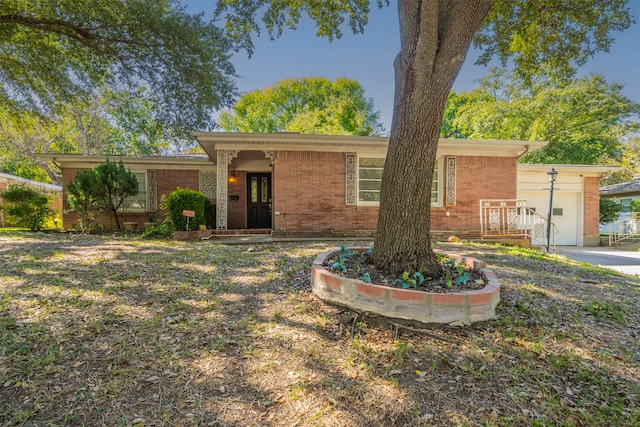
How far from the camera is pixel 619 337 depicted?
8.35 feet

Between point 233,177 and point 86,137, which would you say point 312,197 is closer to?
point 233,177

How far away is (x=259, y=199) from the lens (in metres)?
10.7

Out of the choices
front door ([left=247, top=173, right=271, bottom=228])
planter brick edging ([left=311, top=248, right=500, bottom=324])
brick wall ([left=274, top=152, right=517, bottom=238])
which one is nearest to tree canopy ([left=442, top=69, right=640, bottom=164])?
brick wall ([left=274, top=152, right=517, bottom=238])

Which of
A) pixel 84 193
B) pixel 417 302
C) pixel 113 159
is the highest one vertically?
pixel 113 159

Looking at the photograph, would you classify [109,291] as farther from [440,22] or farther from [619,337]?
[619,337]

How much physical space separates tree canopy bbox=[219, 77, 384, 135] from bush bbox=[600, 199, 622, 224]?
52.6ft

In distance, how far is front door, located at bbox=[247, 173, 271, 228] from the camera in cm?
1066

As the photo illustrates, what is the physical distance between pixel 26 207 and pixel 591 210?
69.1 ft

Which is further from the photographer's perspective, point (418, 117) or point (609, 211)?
point (609, 211)

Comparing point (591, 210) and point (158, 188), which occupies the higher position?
point (158, 188)

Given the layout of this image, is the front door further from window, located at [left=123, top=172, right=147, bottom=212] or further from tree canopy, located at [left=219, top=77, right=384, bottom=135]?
tree canopy, located at [left=219, top=77, right=384, bottom=135]

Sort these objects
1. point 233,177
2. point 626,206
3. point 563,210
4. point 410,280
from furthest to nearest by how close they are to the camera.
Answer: point 626,206
point 563,210
point 233,177
point 410,280

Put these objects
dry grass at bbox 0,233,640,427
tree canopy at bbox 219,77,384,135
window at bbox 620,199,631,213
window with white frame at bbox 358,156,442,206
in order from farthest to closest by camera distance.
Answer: tree canopy at bbox 219,77,384,135 < window at bbox 620,199,631,213 < window with white frame at bbox 358,156,442,206 < dry grass at bbox 0,233,640,427

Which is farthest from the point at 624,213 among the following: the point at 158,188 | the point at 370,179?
the point at 158,188
